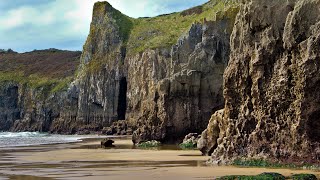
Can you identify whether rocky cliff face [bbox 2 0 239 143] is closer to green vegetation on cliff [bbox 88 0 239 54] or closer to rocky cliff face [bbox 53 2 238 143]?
rocky cliff face [bbox 53 2 238 143]

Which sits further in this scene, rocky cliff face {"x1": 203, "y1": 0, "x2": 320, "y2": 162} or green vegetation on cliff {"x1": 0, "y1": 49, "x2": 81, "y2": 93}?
green vegetation on cliff {"x1": 0, "y1": 49, "x2": 81, "y2": 93}

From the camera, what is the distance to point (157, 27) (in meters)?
87.8

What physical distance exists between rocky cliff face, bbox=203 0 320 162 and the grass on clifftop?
47.7 m

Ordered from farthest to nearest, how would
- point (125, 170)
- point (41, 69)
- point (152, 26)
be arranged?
point (41, 69), point (152, 26), point (125, 170)

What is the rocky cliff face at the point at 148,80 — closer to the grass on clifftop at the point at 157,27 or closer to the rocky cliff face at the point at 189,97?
the rocky cliff face at the point at 189,97

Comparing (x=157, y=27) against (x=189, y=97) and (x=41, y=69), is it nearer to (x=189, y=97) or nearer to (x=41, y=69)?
(x=189, y=97)

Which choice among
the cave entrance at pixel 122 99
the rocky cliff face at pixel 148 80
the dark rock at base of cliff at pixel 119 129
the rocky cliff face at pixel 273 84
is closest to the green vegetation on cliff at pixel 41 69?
the rocky cliff face at pixel 148 80

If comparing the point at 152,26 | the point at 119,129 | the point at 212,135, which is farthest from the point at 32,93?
the point at 212,135

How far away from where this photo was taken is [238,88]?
2561 cm

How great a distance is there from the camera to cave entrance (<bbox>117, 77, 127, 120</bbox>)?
3342 inches

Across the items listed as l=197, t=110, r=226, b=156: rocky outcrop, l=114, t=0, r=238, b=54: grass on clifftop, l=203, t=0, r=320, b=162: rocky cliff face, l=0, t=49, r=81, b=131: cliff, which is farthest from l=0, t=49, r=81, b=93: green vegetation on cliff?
l=203, t=0, r=320, b=162: rocky cliff face

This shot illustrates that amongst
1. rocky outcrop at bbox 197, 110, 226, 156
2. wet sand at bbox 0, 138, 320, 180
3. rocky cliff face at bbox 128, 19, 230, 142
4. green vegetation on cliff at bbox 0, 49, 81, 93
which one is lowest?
wet sand at bbox 0, 138, 320, 180

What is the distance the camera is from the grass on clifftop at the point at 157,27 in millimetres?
77000

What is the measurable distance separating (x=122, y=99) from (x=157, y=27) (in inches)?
566
